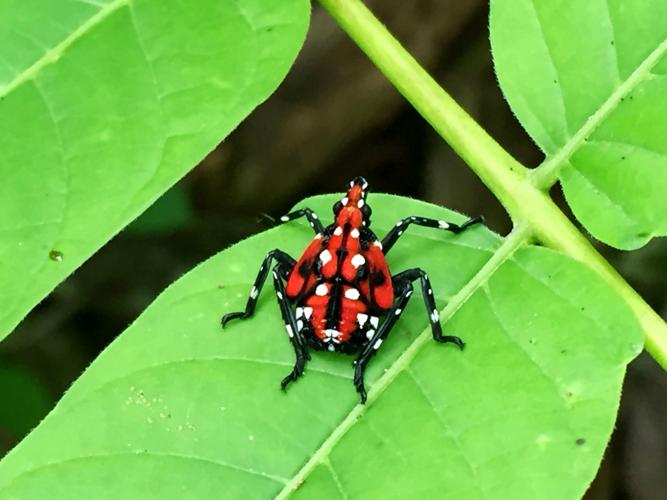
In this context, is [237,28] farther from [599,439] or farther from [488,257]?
[599,439]

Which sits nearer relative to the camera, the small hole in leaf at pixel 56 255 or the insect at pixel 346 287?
the small hole in leaf at pixel 56 255

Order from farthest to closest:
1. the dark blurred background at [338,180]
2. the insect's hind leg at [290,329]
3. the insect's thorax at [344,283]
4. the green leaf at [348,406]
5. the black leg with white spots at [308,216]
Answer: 1. the dark blurred background at [338,180]
2. the insect's thorax at [344,283]
3. the black leg with white spots at [308,216]
4. the insect's hind leg at [290,329]
5. the green leaf at [348,406]

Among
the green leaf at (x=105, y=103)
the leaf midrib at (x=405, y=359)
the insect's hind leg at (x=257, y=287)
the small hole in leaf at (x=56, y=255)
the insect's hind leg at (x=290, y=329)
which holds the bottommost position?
the leaf midrib at (x=405, y=359)

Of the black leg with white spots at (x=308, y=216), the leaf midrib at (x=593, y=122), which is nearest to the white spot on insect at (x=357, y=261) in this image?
the black leg with white spots at (x=308, y=216)

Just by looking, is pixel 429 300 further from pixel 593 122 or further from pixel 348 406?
pixel 593 122

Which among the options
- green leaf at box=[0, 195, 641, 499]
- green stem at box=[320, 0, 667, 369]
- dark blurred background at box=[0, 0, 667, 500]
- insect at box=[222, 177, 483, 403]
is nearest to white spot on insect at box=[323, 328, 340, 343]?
insect at box=[222, 177, 483, 403]

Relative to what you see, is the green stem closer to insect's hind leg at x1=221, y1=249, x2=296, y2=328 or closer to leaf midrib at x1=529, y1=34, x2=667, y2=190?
leaf midrib at x1=529, y1=34, x2=667, y2=190

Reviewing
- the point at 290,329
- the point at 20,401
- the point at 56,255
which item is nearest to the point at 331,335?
the point at 290,329

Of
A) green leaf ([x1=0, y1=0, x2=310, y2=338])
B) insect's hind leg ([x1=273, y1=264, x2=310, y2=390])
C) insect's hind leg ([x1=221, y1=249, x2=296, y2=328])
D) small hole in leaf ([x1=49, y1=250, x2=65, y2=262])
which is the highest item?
green leaf ([x1=0, y1=0, x2=310, y2=338])

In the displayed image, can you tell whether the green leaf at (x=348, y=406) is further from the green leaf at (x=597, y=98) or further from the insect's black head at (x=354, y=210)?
the insect's black head at (x=354, y=210)
